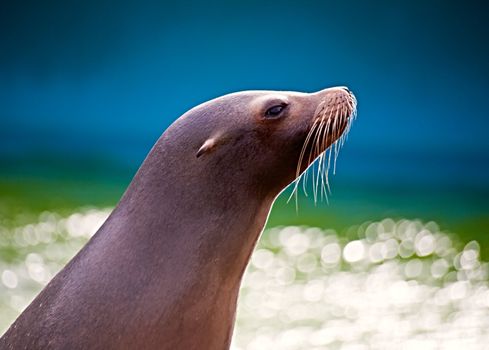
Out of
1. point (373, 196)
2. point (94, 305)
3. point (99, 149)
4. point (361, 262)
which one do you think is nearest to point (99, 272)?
point (94, 305)

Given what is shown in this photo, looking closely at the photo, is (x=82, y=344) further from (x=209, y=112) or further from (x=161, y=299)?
(x=209, y=112)

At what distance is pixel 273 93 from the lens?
8.38ft

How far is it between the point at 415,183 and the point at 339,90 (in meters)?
7.62

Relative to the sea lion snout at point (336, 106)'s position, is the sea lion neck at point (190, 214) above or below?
below

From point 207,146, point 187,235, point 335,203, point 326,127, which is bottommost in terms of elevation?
point 187,235

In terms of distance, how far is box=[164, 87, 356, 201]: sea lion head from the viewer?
2.47 metres

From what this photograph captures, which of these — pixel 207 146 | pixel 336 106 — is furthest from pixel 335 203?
pixel 207 146

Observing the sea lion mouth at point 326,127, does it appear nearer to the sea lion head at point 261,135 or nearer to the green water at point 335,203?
the sea lion head at point 261,135

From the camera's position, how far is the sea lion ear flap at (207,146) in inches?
96.0

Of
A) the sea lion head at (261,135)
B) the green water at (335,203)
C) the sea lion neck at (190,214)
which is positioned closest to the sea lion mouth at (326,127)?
the sea lion head at (261,135)

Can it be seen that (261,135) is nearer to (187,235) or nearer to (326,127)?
(326,127)

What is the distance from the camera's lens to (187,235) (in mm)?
2395

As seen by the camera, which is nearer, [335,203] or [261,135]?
[261,135]

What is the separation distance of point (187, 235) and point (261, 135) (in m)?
0.34
